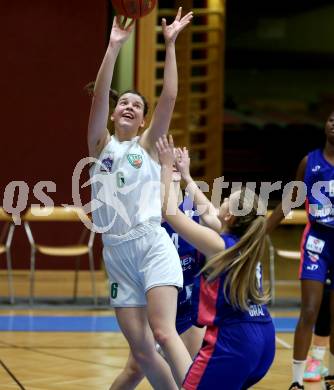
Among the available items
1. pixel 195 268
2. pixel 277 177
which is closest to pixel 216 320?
pixel 195 268

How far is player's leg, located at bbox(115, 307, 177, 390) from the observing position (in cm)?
526

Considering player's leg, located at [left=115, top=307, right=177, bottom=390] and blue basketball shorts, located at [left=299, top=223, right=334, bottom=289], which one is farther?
blue basketball shorts, located at [left=299, top=223, right=334, bottom=289]

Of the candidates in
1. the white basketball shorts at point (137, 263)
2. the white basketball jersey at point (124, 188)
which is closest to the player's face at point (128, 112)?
the white basketball jersey at point (124, 188)

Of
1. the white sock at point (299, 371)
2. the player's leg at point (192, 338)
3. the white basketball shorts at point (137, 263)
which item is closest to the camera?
the white basketball shorts at point (137, 263)

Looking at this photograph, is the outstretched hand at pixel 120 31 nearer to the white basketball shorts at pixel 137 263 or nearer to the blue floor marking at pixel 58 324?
the white basketball shorts at pixel 137 263

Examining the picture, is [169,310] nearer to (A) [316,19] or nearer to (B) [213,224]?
(B) [213,224]

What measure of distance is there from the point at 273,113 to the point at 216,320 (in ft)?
72.3

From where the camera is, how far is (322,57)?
Answer: 26.5m

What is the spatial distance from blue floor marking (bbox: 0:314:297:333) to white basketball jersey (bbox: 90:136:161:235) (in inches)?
142

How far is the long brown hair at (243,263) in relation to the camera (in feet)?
15.1

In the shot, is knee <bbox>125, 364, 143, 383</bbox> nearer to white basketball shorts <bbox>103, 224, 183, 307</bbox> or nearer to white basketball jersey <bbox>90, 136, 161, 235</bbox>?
white basketball shorts <bbox>103, 224, 183, 307</bbox>

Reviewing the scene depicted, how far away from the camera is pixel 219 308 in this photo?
4.66 meters

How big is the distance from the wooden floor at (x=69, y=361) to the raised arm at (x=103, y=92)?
1.89 m

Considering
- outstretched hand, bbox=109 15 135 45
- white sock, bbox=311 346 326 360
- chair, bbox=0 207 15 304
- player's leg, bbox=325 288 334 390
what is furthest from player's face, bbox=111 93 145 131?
chair, bbox=0 207 15 304
